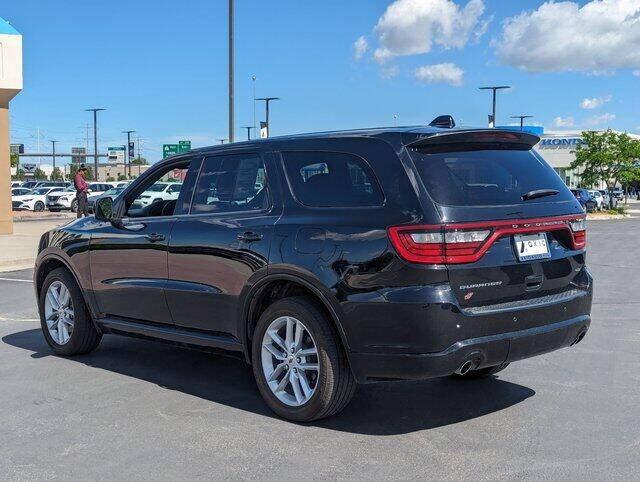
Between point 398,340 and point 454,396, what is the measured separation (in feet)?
4.64

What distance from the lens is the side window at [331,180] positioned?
4895 mm

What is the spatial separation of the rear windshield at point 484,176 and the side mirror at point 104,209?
2.92 metres

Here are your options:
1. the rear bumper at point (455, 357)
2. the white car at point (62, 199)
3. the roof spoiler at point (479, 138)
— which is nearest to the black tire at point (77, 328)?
the rear bumper at point (455, 357)

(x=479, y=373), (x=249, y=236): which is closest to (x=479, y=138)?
(x=249, y=236)

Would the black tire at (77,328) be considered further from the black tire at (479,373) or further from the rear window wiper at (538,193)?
the rear window wiper at (538,193)

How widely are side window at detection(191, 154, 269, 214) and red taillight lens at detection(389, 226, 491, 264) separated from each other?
1198 mm

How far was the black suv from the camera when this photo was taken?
4.56 metres

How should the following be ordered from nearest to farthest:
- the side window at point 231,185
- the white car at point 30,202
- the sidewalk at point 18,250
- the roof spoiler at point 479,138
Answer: the roof spoiler at point 479,138
the side window at point 231,185
the sidewalk at point 18,250
the white car at point 30,202

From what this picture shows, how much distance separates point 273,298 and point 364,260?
963 mm

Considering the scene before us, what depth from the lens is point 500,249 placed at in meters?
4.72

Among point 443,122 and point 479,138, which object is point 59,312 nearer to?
point 443,122

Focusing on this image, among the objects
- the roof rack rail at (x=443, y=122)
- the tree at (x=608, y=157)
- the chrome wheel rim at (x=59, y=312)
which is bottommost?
the chrome wheel rim at (x=59, y=312)

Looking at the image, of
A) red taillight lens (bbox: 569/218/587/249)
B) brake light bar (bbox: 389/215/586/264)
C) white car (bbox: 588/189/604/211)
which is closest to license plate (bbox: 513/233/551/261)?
brake light bar (bbox: 389/215/586/264)

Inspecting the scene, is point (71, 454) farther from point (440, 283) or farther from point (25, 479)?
point (440, 283)
